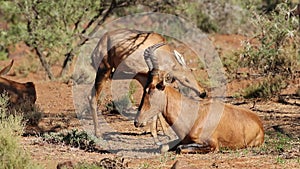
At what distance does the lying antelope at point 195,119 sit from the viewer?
30.7 ft

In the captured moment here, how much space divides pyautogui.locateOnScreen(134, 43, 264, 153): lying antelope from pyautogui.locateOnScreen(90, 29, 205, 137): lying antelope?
4.09ft

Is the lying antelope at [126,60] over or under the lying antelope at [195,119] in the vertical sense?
over

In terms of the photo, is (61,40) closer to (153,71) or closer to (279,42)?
(279,42)

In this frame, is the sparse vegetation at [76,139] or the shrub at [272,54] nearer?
the sparse vegetation at [76,139]

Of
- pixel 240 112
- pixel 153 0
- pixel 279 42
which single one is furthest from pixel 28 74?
pixel 240 112

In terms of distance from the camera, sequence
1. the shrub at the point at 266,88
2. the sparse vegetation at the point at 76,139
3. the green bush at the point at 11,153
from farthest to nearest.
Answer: the shrub at the point at 266,88, the sparse vegetation at the point at 76,139, the green bush at the point at 11,153

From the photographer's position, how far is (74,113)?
1388 centimetres

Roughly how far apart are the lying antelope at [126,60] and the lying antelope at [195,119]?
1.25 metres

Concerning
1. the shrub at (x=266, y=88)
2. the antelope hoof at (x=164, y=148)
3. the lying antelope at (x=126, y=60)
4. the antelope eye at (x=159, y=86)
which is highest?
the lying antelope at (x=126, y=60)

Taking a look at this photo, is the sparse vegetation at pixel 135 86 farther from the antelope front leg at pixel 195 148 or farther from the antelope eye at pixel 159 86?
the antelope eye at pixel 159 86

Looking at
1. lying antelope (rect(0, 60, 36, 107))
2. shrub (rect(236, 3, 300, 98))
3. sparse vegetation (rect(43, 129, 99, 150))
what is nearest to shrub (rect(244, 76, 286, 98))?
shrub (rect(236, 3, 300, 98))

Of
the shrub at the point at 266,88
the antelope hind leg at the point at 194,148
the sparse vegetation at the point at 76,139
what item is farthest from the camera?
the shrub at the point at 266,88

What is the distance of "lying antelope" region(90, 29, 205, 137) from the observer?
1131cm

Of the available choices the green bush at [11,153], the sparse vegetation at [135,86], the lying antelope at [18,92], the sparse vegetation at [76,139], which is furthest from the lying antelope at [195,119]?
the lying antelope at [18,92]
